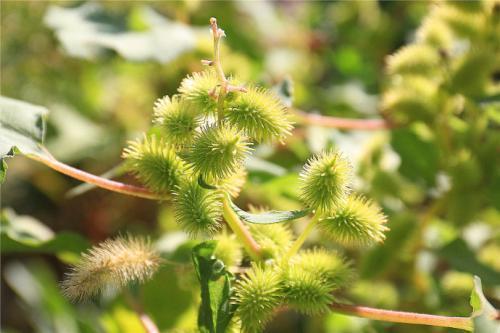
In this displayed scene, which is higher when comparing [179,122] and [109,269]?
[179,122]

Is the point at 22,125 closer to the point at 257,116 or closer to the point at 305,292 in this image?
the point at 257,116

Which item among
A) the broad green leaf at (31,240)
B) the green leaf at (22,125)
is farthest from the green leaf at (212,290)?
the broad green leaf at (31,240)

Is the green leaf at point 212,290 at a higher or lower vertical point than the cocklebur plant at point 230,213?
lower

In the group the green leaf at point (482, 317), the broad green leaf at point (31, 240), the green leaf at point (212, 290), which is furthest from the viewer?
the broad green leaf at point (31, 240)

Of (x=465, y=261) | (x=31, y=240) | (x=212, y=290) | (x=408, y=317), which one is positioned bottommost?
(x=31, y=240)

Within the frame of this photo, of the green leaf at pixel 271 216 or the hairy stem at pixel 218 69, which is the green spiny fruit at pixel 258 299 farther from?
the hairy stem at pixel 218 69

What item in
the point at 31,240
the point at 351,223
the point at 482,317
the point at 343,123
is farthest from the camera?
the point at 343,123

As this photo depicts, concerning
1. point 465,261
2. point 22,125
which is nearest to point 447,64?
point 465,261
